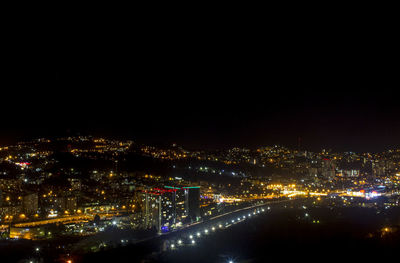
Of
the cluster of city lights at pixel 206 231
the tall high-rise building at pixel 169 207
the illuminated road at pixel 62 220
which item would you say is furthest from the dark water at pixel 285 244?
the illuminated road at pixel 62 220

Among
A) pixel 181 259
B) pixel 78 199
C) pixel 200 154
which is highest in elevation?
pixel 200 154

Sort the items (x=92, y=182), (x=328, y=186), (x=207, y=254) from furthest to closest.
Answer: (x=328, y=186)
(x=92, y=182)
(x=207, y=254)

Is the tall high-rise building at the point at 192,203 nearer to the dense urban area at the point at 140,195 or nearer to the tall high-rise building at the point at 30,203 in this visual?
the dense urban area at the point at 140,195

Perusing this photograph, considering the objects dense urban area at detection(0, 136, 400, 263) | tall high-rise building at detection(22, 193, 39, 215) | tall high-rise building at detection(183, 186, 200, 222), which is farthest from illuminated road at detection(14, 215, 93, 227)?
tall high-rise building at detection(183, 186, 200, 222)

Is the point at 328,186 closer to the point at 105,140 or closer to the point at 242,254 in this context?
the point at 105,140

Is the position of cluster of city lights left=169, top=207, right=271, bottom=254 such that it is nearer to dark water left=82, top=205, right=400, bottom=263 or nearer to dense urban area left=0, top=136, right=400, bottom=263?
dense urban area left=0, top=136, right=400, bottom=263

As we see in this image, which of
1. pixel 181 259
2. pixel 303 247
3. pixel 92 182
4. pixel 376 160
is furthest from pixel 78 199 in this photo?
pixel 376 160

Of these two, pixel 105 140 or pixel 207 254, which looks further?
pixel 105 140

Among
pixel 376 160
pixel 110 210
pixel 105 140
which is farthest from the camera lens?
pixel 376 160

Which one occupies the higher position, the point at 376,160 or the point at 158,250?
the point at 376,160
